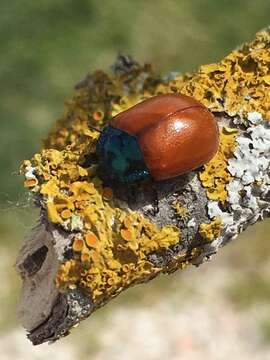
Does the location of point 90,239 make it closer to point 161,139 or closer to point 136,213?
point 136,213

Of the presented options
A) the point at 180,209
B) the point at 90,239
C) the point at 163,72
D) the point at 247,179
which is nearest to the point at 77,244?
the point at 90,239

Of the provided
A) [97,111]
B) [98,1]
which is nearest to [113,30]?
[98,1]

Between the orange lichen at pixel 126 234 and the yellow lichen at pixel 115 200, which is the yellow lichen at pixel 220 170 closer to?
the yellow lichen at pixel 115 200

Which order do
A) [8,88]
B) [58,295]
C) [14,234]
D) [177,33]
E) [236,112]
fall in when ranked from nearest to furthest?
[58,295]
[236,112]
[14,234]
[8,88]
[177,33]

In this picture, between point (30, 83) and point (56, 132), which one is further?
point (30, 83)

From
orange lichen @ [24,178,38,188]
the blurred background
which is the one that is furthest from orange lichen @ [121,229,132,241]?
the blurred background

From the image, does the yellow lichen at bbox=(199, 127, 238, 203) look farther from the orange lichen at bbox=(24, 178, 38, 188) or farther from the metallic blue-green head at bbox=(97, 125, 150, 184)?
the orange lichen at bbox=(24, 178, 38, 188)

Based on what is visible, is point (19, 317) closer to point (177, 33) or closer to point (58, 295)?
point (58, 295)
